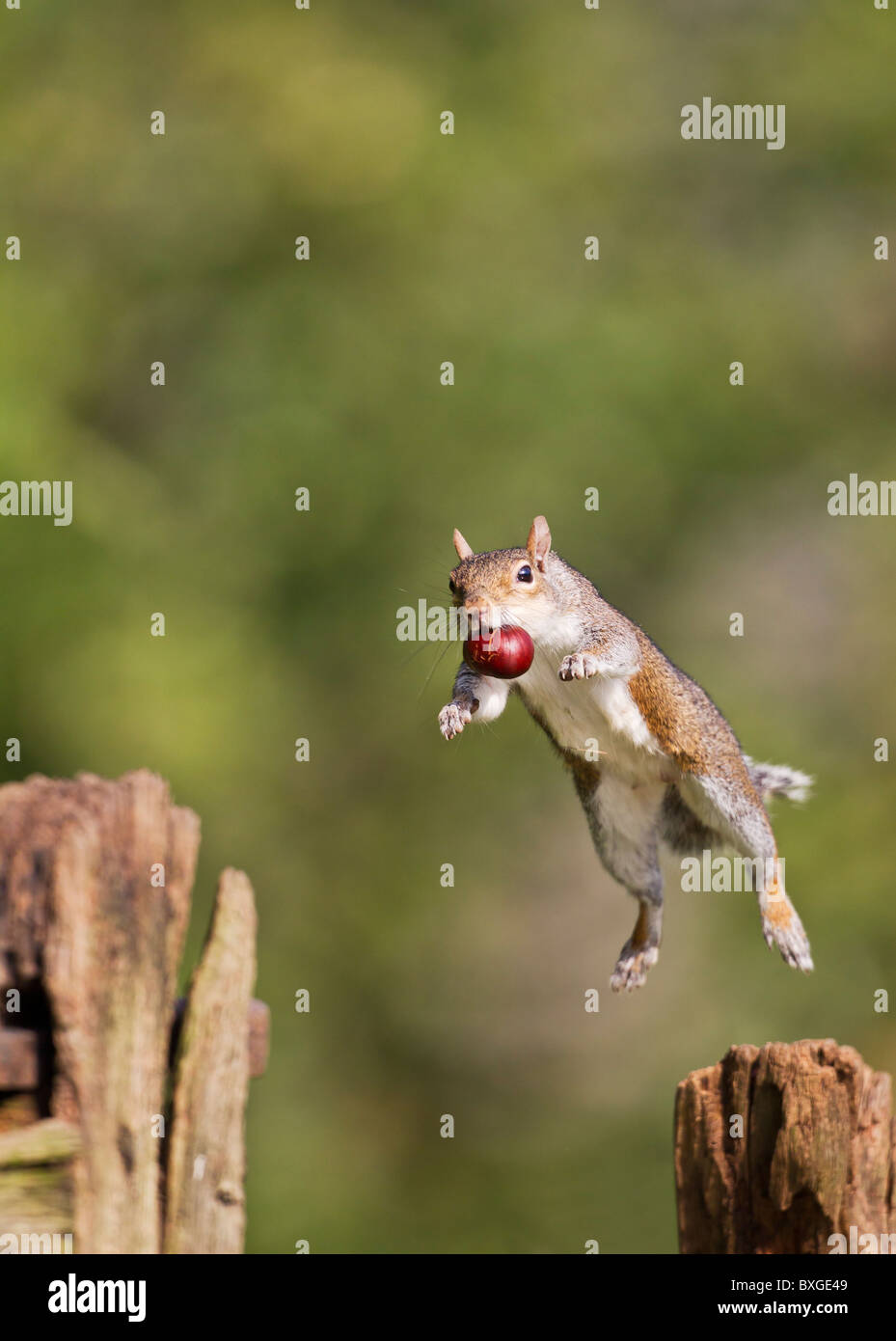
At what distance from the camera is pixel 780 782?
4.52 m

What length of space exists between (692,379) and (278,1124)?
21.1 feet

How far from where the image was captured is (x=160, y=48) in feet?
45.6

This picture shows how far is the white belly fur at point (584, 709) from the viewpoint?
3.80 metres

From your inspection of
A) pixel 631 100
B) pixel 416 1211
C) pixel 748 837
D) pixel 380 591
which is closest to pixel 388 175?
pixel 631 100

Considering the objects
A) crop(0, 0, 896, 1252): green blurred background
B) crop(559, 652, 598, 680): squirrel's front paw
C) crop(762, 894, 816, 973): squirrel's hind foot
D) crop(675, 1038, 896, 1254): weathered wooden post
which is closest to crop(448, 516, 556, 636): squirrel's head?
crop(559, 652, 598, 680): squirrel's front paw

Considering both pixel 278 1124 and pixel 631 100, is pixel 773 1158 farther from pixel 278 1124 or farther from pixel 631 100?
pixel 631 100

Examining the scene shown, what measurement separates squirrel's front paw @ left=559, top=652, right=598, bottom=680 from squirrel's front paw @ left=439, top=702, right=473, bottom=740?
212mm

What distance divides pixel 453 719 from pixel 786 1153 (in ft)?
3.87

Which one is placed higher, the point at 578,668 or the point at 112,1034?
the point at 578,668

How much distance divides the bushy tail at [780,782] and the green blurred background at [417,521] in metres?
7.32

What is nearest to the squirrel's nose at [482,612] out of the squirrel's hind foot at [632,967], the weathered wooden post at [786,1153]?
the squirrel's hind foot at [632,967]

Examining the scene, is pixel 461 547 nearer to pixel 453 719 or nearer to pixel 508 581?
pixel 508 581

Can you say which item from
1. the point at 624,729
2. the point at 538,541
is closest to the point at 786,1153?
the point at 624,729

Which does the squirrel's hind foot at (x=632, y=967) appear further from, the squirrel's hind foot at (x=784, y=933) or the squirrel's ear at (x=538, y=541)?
the squirrel's ear at (x=538, y=541)
